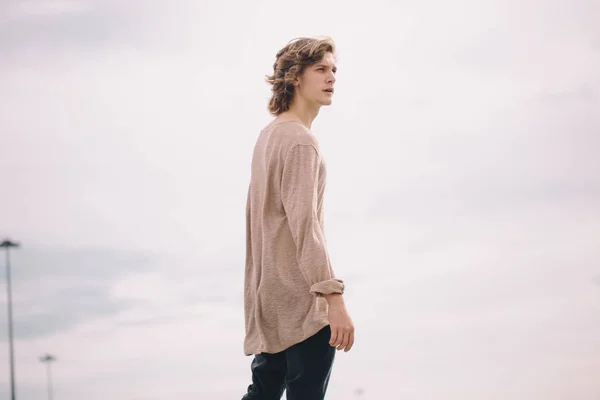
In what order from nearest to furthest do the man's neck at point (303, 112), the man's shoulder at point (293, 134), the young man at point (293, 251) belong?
the young man at point (293, 251) < the man's shoulder at point (293, 134) < the man's neck at point (303, 112)

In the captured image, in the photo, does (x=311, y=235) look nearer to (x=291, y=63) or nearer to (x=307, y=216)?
(x=307, y=216)

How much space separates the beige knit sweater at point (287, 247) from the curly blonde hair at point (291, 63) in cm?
19

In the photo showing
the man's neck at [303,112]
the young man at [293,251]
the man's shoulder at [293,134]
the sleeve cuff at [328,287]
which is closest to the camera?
the sleeve cuff at [328,287]

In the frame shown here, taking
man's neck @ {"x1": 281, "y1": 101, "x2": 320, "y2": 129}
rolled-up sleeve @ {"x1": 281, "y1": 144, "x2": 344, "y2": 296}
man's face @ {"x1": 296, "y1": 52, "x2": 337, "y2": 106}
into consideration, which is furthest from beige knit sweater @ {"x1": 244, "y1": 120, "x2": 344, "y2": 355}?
man's face @ {"x1": 296, "y1": 52, "x2": 337, "y2": 106}

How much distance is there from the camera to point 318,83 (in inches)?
193

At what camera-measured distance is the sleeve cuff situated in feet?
14.2

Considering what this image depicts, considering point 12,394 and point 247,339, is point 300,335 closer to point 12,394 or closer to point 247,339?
point 247,339

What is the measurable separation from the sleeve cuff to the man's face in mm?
1083

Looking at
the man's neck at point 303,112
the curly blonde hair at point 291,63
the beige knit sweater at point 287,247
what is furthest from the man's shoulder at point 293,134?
the curly blonde hair at point 291,63

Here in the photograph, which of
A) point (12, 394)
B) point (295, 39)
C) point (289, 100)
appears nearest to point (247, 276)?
point (289, 100)

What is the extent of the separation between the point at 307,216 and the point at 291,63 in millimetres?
1001

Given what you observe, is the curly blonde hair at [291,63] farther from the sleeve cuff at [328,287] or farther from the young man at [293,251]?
the sleeve cuff at [328,287]

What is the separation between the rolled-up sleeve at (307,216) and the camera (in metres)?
4.38

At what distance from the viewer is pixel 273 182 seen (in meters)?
4.70
